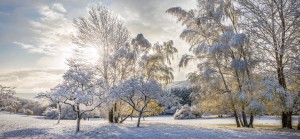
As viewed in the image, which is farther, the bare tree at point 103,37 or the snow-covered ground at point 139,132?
the bare tree at point 103,37

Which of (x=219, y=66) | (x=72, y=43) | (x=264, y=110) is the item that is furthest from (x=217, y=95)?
(x=72, y=43)

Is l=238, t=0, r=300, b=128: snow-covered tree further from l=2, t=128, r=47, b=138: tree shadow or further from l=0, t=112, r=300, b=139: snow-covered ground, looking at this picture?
l=2, t=128, r=47, b=138: tree shadow

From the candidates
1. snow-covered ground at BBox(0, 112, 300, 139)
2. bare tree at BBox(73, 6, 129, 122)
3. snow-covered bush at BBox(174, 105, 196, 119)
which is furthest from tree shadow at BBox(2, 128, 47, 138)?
snow-covered bush at BBox(174, 105, 196, 119)

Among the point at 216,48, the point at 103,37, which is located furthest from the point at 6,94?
the point at 216,48

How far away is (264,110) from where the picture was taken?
20953mm

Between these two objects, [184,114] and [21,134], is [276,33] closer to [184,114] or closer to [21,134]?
[21,134]

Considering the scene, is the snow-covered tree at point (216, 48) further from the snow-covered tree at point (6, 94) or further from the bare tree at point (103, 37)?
the snow-covered tree at point (6, 94)

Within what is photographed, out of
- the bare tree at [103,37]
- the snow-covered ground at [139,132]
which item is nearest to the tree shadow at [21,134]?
the snow-covered ground at [139,132]

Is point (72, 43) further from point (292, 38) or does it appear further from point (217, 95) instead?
point (292, 38)

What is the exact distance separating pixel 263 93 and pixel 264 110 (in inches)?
72.2

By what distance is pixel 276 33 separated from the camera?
21734 mm

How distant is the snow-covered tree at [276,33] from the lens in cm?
2108

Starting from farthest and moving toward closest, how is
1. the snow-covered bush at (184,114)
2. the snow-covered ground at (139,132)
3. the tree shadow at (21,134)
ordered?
the snow-covered bush at (184,114), the tree shadow at (21,134), the snow-covered ground at (139,132)

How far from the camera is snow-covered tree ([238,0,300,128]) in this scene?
21084mm
